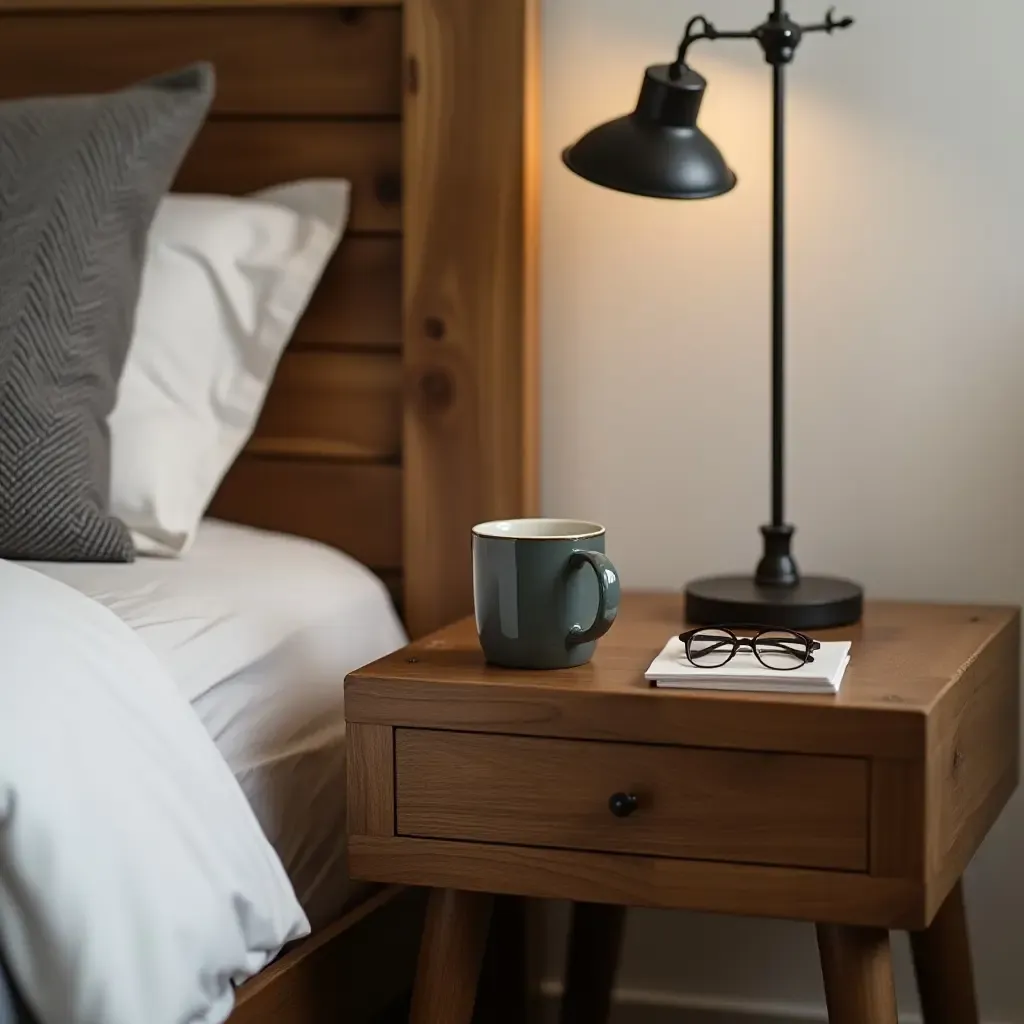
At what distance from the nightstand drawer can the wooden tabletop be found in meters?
0.01

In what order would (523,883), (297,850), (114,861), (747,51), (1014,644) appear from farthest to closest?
(747,51)
(1014,644)
(297,850)
(523,883)
(114,861)

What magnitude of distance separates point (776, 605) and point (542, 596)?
25cm

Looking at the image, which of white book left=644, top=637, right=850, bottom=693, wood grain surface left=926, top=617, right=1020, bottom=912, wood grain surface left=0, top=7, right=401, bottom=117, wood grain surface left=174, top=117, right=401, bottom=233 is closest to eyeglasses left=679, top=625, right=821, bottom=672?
white book left=644, top=637, right=850, bottom=693

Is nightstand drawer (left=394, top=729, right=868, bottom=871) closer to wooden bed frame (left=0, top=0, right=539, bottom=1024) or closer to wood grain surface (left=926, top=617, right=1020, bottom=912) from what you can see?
wood grain surface (left=926, top=617, right=1020, bottom=912)

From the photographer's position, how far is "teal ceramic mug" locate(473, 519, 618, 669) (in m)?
1.13

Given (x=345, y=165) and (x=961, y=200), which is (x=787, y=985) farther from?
(x=345, y=165)

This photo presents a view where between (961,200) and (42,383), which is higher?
(961,200)

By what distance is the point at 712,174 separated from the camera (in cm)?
130

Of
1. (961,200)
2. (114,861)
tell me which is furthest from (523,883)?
(961,200)

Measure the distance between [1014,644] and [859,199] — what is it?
17.7 inches

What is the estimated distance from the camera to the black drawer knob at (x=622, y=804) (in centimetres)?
108

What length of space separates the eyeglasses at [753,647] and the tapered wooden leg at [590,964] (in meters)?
0.42

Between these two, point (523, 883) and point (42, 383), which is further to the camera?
point (42, 383)

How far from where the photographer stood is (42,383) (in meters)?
1.28
